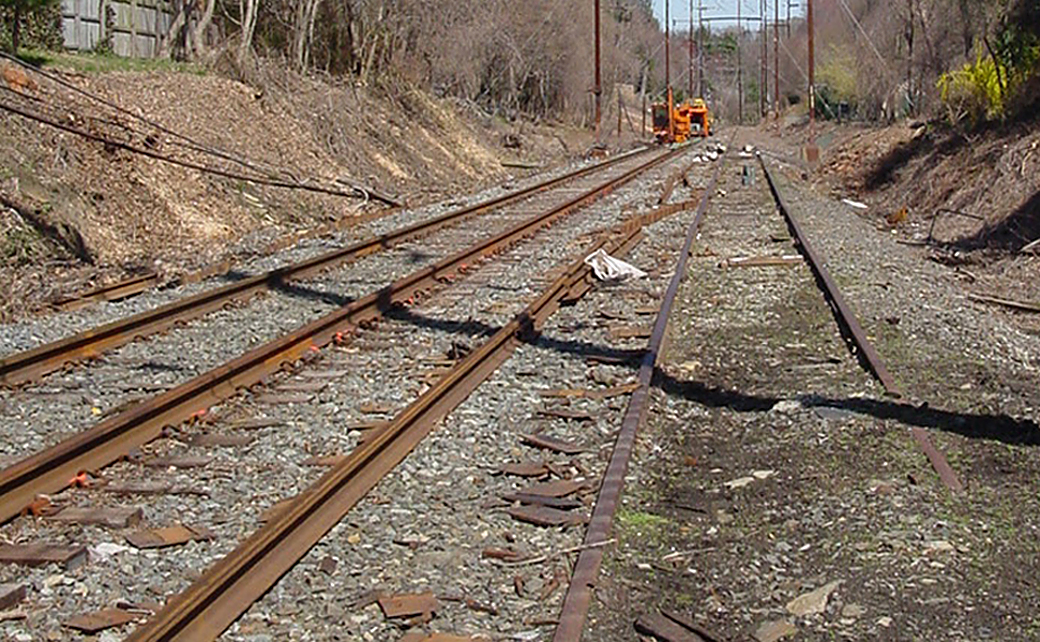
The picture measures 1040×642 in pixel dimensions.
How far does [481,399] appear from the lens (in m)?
8.60

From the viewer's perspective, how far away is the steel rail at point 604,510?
496 cm

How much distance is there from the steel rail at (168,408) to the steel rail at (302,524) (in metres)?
1.31

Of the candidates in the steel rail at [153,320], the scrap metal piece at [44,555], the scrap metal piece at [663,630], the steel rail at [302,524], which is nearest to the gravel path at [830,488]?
the scrap metal piece at [663,630]

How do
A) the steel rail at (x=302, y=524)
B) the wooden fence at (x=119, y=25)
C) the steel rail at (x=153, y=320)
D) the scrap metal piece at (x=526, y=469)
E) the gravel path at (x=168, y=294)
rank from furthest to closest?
the wooden fence at (x=119, y=25), the gravel path at (x=168, y=294), the steel rail at (x=153, y=320), the scrap metal piece at (x=526, y=469), the steel rail at (x=302, y=524)

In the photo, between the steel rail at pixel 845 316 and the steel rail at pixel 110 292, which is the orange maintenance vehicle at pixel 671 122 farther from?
the steel rail at pixel 110 292

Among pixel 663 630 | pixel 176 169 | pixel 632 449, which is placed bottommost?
pixel 663 630

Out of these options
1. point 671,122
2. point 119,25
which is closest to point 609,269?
point 119,25

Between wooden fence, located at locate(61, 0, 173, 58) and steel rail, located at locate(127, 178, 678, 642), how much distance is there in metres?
20.9

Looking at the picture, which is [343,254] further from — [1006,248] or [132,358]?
[1006,248]

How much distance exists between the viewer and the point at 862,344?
10.1 m

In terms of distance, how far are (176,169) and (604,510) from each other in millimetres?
15958

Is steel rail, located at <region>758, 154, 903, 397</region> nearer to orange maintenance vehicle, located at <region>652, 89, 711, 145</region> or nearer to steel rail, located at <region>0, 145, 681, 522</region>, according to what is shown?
steel rail, located at <region>0, 145, 681, 522</region>

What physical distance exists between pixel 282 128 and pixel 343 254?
1233 centimetres

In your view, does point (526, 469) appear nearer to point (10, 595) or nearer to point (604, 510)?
point (604, 510)
